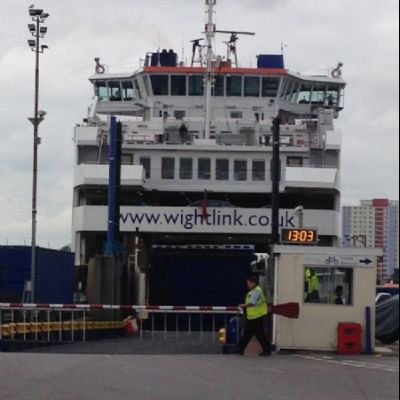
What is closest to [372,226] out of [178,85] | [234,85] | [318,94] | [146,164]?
[146,164]

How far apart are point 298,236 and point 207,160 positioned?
20.7 m

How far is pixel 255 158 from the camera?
130 feet

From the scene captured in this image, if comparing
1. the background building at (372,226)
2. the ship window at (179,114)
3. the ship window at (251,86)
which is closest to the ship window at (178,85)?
the ship window at (179,114)

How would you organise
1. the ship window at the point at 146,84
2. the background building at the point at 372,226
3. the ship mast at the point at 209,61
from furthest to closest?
the ship window at the point at 146,84, the ship mast at the point at 209,61, the background building at the point at 372,226

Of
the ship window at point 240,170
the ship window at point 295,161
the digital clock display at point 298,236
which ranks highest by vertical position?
the ship window at point 295,161

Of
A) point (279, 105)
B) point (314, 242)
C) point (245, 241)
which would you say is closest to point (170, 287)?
point (245, 241)

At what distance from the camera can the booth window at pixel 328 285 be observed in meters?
18.8

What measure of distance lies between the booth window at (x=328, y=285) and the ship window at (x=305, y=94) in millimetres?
26278

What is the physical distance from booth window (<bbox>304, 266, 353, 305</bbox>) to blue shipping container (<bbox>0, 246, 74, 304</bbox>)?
44.5 feet

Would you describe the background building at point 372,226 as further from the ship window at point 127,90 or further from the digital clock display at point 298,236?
the ship window at point 127,90

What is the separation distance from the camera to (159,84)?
4284 centimetres

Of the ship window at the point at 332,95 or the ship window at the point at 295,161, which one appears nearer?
the ship window at the point at 295,161

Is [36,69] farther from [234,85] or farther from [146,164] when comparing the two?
[234,85]

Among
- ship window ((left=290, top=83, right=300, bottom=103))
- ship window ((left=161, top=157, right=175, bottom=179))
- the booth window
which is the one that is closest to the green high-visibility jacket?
the booth window
